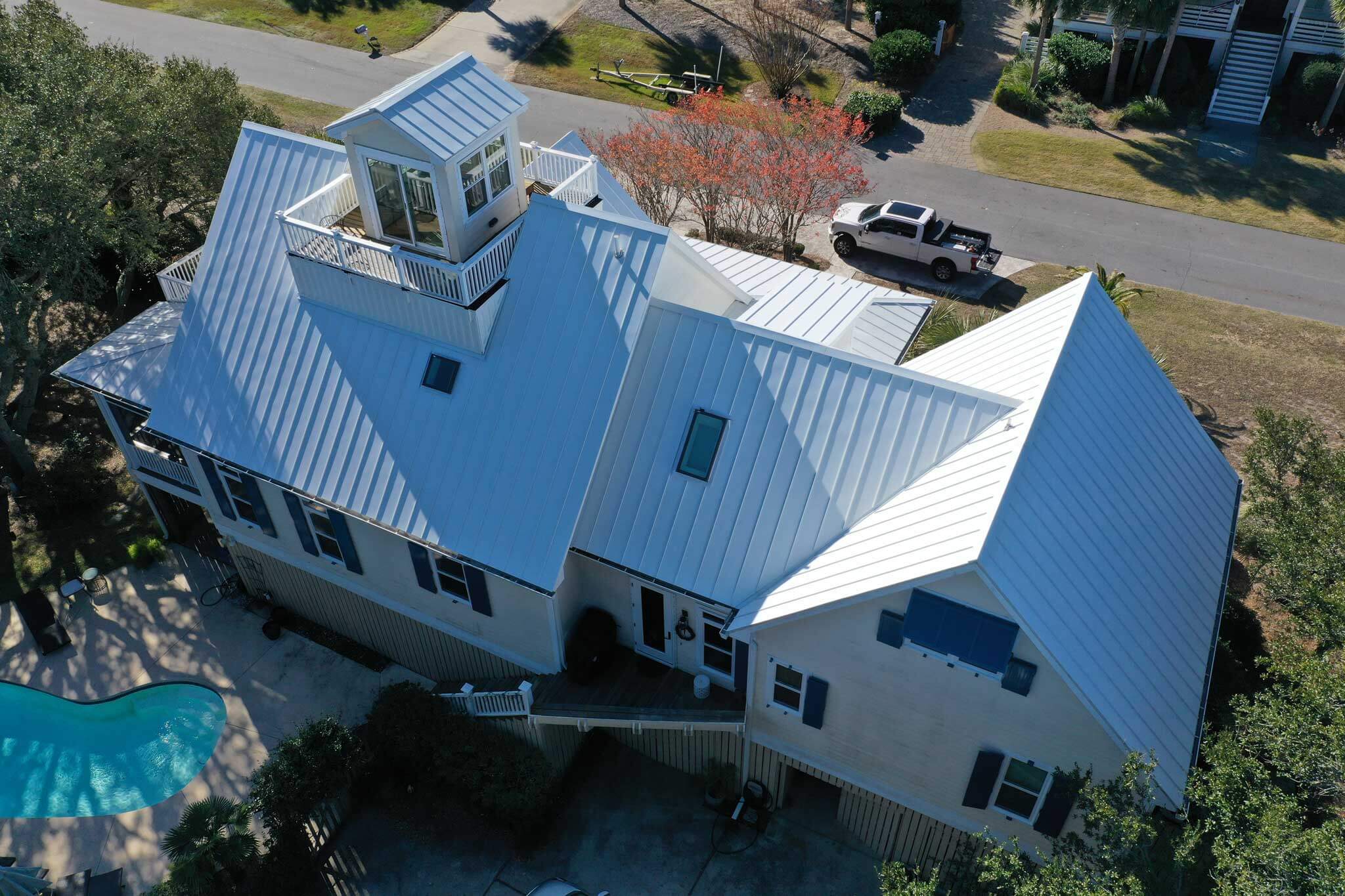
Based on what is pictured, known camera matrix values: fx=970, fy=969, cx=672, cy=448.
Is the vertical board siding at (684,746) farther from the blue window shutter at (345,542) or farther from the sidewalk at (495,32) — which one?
the sidewalk at (495,32)

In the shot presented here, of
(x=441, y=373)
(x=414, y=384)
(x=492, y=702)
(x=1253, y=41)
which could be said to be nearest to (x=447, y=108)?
(x=441, y=373)

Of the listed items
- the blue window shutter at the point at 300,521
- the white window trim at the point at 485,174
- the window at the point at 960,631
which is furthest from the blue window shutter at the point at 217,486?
the window at the point at 960,631

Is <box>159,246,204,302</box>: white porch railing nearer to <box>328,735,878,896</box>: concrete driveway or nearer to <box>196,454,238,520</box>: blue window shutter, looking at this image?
<box>196,454,238,520</box>: blue window shutter

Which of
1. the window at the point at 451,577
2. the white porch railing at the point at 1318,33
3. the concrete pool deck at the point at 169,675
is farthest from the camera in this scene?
the white porch railing at the point at 1318,33

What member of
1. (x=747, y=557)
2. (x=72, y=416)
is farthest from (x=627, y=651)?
(x=72, y=416)

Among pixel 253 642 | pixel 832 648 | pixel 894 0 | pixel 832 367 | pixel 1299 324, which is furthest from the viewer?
pixel 894 0

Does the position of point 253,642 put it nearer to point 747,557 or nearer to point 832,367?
point 747,557
